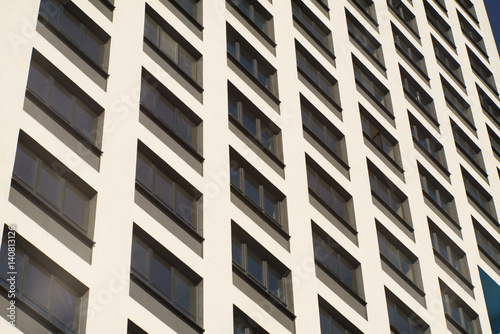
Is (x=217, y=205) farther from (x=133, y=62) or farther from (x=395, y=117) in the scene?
(x=395, y=117)

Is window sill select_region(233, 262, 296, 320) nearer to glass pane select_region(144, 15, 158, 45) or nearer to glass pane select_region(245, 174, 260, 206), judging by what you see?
glass pane select_region(245, 174, 260, 206)

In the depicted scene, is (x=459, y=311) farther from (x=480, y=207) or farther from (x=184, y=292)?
(x=184, y=292)

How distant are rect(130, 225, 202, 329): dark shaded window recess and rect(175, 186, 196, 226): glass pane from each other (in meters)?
1.74

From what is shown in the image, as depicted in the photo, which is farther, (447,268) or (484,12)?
(484,12)

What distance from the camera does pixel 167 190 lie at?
26.4m

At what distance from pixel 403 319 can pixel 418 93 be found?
15.2 metres

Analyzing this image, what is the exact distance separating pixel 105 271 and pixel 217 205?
18.4 feet

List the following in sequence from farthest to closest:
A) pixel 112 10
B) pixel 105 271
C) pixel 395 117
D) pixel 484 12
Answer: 1. pixel 484 12
2. pixel 395 117
3. pixel 112 10
4. pixel 105 271

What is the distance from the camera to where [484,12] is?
2253 inches

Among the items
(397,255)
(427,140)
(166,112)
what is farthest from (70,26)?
(427,140)

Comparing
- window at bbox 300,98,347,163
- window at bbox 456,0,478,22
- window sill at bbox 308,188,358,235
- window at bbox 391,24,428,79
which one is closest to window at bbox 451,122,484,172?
window at bbox 391,24,428,79

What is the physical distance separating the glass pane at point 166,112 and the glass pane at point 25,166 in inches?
226

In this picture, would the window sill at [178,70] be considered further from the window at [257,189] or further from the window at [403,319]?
the window at [403,319]

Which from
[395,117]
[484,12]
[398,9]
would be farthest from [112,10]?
[484,12]
